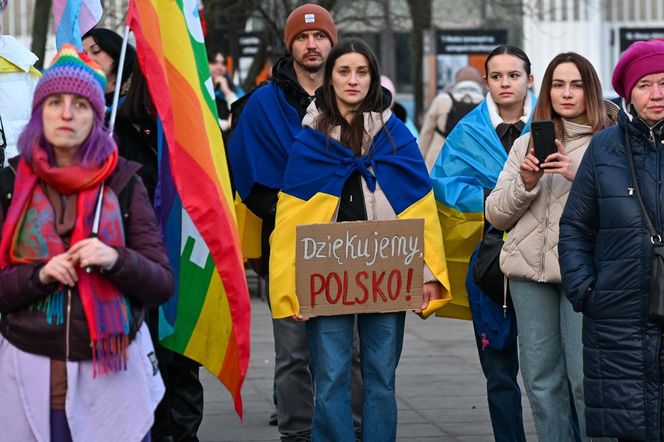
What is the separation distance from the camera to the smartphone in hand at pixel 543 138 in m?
6.31

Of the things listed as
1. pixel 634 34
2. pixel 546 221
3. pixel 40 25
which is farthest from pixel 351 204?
pixel 634 34

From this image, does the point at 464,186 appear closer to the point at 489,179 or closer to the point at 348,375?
the point at 489,179

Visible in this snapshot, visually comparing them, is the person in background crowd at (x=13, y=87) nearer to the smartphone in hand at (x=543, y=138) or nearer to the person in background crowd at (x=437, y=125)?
the smartphone in hand at (x=543, y=138)

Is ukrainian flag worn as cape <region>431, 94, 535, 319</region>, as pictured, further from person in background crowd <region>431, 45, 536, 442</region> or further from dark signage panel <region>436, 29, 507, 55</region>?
dark signage panel <region>436, 29, 507, 55</region>

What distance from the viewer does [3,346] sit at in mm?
4805

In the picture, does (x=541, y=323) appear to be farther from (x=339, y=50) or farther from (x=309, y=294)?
(x=339, y=50)

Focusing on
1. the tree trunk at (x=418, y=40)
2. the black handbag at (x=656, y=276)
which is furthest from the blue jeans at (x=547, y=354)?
the tree trunk at (x=418, y=40)

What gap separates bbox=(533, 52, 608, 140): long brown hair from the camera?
6.62m

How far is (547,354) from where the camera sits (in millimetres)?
6539

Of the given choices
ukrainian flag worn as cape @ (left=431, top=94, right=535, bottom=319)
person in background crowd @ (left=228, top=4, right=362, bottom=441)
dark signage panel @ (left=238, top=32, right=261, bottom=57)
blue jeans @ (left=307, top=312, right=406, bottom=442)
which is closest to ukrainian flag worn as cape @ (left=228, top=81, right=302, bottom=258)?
person in background crowd @ (left=228, top=4, right=362, bottom=441)

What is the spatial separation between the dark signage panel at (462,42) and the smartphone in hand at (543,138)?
18.8 m

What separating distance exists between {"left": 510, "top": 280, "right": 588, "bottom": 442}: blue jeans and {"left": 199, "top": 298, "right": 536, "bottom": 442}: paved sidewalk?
4.40ft

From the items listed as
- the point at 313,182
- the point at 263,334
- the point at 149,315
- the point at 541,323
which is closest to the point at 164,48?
the point at 313,182

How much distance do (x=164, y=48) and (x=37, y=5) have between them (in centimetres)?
1215
